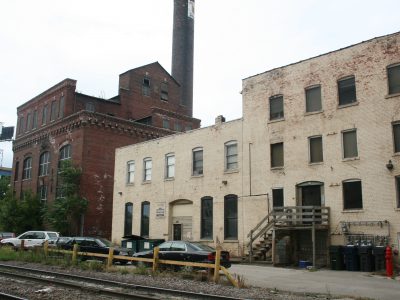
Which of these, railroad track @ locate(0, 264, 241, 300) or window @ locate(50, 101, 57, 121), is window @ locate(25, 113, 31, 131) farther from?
railroad track @ locate(0, 264, 241, 300)

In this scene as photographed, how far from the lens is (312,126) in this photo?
80.3 ft

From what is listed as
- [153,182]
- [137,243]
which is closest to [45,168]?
[153,182]

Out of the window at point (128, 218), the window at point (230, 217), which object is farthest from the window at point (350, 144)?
the window at point (128, 218)

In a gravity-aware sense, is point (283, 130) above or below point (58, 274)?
above

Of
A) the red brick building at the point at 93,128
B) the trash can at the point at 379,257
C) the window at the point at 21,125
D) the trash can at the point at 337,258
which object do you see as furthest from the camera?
the window at the point at 21,125

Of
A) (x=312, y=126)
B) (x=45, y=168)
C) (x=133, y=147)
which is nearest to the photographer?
(x=312, y=126)

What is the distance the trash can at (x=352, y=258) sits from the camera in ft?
67.2

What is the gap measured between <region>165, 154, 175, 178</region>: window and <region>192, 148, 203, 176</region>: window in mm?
2056

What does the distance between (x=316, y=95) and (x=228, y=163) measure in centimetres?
688

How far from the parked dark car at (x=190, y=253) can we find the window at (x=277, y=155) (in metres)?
8.54

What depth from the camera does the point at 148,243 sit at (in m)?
24.3

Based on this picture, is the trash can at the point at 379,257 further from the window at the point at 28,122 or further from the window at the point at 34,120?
the window at the point at 28,122

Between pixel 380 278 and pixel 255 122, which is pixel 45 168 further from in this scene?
pixel 380 278

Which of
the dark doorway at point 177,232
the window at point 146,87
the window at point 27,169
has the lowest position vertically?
the dark doorway at point 177,232
